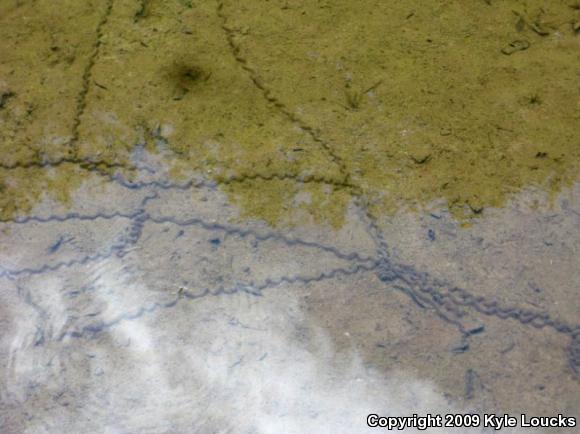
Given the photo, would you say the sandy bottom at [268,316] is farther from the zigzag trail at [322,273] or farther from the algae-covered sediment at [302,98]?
the algae-covered sediment at [302,98]

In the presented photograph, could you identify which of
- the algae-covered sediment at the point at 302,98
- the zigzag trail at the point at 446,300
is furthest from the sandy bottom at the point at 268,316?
the algae-covered sediment at the point at 302,98

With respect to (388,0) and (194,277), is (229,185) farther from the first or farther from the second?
→ (388,0)

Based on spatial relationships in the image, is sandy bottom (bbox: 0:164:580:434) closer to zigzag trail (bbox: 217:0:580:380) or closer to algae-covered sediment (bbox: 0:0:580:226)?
zigzag trail (bbox: 217:0:580:380)

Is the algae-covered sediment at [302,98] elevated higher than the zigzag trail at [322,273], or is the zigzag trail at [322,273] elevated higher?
the algae-covered sediment at [302,98]

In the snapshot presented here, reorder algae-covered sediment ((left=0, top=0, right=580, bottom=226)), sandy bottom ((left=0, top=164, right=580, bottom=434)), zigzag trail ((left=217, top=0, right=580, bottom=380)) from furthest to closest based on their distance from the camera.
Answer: algae-covered sediment ((left=0, top=0, right=580, bottom=226)) < zigzag trail ((left=217, top=0, right=580, bottom=380)) < sandy bottom ((left=0, top=164, right=580, bottom=434))

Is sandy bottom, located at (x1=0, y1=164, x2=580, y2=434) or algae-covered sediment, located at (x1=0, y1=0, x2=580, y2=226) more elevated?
algae-covered sediment, located at (x1=0, y1=0, x2=580, y2=226)

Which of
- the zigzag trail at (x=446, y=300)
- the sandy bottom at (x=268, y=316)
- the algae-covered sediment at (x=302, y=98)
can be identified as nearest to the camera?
the sandy bottom at (x=268, y=316)

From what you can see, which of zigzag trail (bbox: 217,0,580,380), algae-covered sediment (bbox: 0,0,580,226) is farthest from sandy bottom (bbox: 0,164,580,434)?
algae-covered sediment (bbox: 0,0,580,226)

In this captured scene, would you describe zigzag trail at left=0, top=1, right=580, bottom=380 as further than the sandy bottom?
Yes
